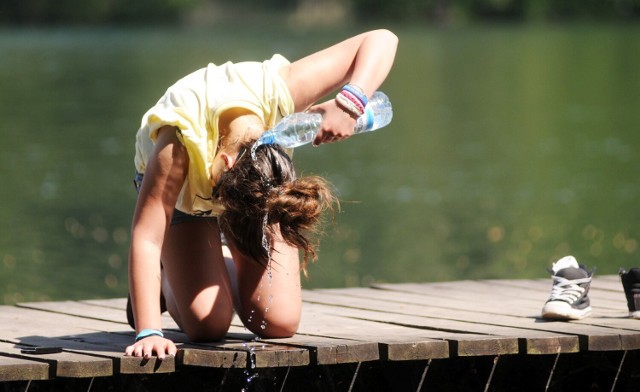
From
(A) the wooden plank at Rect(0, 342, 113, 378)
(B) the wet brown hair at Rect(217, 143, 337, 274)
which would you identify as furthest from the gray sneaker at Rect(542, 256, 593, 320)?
(A) the wooden plank at Rect(0, 342, 113, 378)

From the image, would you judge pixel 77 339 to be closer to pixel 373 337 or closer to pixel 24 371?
pixel 24 371

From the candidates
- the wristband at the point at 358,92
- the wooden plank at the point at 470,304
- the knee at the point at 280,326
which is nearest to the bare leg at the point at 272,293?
the knee at the point at 280,326

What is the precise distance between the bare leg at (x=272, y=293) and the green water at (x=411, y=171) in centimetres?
69

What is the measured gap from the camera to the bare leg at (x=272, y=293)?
484 centimetres

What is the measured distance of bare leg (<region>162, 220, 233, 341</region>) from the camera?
189 inches

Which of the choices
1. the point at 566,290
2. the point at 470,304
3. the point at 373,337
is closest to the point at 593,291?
the point at 470,304

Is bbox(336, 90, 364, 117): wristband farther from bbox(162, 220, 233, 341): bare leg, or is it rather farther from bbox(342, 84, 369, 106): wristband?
bbox(162, 220, 233, 341): bare leg

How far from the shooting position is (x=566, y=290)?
5.21 metres

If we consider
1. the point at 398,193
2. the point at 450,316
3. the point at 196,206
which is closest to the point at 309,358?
the point at 196,206

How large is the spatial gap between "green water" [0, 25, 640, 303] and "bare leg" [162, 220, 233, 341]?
0.91 meters

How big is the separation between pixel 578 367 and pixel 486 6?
5769 centimetres

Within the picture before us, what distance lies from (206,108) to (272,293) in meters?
0.86

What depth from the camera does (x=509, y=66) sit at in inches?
1217

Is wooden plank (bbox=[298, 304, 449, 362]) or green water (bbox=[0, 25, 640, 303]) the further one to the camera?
green water (bbox=[0, 25, 640, 303])
